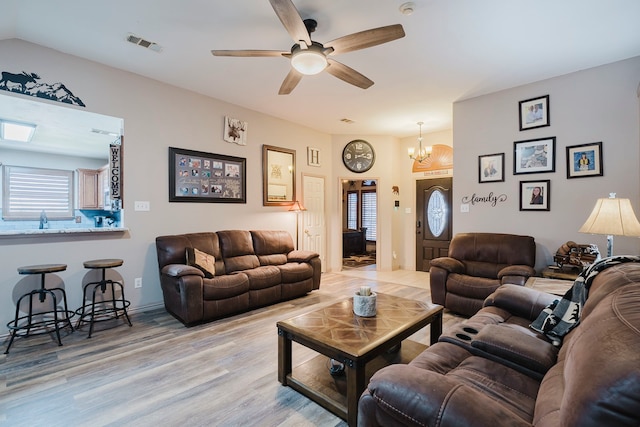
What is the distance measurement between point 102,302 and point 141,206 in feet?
3.85

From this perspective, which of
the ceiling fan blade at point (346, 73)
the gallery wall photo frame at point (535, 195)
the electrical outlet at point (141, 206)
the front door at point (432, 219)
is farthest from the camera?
the front door at point (432, 219)

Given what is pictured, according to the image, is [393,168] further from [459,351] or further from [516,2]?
[459,351]

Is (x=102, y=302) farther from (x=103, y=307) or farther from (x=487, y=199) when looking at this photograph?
(x=487, y=199)

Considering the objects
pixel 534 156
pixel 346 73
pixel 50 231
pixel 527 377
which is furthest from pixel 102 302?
pixel 534 156

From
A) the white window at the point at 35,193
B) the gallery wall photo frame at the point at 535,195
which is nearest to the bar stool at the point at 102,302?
the white window at the point at 35,193

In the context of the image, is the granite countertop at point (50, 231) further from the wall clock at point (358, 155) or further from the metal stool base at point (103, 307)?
the wall clock at point (358, 155)

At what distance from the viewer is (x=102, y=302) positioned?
3.21 metres

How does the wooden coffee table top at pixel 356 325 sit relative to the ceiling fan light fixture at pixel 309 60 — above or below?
below

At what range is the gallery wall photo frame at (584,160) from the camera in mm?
3463

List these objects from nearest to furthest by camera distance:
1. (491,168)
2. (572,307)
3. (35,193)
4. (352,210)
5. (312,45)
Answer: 1. (572,307)
2. (312,45)
3. (491,168)
4. (35,193)
5. (352,210)

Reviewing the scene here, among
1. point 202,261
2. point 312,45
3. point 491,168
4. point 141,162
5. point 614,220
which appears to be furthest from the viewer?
point 491,168

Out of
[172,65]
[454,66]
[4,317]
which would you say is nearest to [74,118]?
[172,65]

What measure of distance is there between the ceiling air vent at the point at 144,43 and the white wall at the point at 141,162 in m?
0.78

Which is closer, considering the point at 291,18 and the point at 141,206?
the point at 291,18
